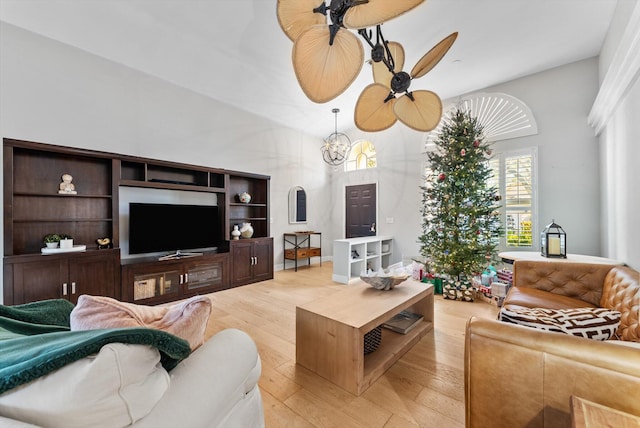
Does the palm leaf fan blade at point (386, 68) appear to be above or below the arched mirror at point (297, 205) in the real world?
above

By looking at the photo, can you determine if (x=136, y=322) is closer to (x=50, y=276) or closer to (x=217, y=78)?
(x=50, y=276)

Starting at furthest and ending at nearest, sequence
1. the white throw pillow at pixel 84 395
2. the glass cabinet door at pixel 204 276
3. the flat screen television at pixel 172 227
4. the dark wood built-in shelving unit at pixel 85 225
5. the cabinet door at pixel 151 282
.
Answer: the glass cabinet door at pixel 204 276 → the flat screen television at pixel 172 227 → the cabinet door at pixel 151 282 → the dark wood built-in shelving unit at pixel 85 225 → the white throw pillow at pixel 84 395

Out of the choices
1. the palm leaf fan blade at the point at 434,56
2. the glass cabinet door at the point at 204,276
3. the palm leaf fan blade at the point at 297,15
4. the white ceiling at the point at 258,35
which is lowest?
the glass cabinet door at the point at 204,276

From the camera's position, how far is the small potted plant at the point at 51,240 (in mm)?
Answer: 2895

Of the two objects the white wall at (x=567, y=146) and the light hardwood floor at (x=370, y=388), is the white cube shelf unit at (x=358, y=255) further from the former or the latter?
the white wall at (x=567, y=146)

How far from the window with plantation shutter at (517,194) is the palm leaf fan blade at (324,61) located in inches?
157

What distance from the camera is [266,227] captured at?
5184mm

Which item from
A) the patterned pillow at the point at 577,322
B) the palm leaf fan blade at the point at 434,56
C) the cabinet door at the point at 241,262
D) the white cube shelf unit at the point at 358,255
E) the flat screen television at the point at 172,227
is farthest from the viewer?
the white cube shelf unit at the point at 358,255

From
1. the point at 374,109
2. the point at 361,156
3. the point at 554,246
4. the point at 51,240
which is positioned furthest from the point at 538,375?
the point at 361,156

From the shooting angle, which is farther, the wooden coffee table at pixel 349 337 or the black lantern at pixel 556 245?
the black lantern at pixel 556 245

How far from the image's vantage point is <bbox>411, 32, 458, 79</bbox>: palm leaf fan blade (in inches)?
71.4

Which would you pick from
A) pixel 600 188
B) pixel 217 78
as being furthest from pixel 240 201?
pixel 600 188

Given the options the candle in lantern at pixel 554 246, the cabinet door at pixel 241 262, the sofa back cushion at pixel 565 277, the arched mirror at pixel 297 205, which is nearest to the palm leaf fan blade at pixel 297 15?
the sofa back cushion at pixel 565 277

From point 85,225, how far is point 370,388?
3824mm
